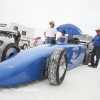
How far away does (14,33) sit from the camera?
50.9 ft

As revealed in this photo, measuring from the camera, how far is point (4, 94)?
92.0 inches

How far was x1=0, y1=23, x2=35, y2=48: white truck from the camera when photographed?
47.6 feet

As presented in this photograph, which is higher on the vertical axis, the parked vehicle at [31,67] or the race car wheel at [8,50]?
the race car wheel at [8,50]

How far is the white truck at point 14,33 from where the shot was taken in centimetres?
1452

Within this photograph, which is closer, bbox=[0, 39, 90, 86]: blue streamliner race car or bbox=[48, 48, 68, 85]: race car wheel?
bbox=[0, 39, 90, 86]: blue streamliner race car

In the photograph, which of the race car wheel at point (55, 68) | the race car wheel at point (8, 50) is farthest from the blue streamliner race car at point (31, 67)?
the race car wheel at point (8, 50)

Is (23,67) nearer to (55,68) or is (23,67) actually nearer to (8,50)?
(55,68)

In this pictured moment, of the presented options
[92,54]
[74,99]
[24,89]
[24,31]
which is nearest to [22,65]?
[24,89]

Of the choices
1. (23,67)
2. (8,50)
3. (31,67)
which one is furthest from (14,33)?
(23,67)

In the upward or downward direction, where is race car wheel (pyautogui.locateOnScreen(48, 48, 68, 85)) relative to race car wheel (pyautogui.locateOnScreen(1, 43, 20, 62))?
downward

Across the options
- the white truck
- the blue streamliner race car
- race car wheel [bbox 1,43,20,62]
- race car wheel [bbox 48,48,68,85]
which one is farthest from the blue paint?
the white truck

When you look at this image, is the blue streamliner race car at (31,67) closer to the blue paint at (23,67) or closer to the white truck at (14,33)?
the blue paint at (23,67)

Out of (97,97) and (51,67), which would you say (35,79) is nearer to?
(51,67)

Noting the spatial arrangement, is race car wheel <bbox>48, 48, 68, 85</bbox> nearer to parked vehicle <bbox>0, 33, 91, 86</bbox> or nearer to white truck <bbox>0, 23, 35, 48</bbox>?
parked vehicle <bbox>0, 33, 91, 86</bbox>
